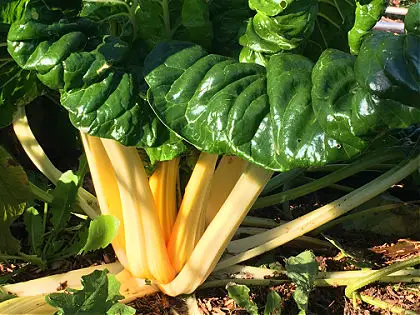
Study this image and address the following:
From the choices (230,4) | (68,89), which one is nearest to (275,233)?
(230,4)

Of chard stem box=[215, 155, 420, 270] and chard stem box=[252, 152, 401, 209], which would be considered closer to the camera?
chard stem box=[215, 155, 420, 270]

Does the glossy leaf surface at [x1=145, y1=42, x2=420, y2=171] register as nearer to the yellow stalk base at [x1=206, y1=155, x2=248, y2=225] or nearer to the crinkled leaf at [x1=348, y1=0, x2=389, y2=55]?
the crinkled leaf at [x1=348, y1=0, x2=389, y2=55]

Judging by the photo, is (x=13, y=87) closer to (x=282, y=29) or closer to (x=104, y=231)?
(x=104, y=231)

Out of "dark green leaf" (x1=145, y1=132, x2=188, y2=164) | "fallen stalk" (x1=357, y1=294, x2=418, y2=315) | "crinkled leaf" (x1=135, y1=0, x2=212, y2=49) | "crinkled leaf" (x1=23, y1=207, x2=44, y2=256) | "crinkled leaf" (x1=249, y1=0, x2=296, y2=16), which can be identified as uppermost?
"crinkled leaf" (x1=249, y1=0, x2=296, y2=16)

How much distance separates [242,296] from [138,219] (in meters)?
0.31

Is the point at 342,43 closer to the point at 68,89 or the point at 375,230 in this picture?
the point at 68,89

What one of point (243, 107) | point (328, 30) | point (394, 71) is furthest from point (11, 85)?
point (394, 71)

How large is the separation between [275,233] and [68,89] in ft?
2.50

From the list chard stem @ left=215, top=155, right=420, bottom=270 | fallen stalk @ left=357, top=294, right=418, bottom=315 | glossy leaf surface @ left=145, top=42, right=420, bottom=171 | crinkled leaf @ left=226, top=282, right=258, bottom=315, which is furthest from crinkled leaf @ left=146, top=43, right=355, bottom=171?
fallen stalk @ left=357, top=294, right=418, bottom=315

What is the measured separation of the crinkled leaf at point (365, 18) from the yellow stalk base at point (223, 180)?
1.67ft

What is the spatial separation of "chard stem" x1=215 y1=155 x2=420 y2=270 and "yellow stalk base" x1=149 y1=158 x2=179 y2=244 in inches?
7.4

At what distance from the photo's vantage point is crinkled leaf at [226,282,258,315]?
152 centimetres

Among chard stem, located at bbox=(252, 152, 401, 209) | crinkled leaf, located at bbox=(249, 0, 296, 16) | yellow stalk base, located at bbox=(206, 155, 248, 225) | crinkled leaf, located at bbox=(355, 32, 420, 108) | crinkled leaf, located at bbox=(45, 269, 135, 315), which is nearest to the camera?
crinkled leaf, located at bbox=(355, 32, 420, 108)

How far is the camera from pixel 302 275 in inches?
62.0
